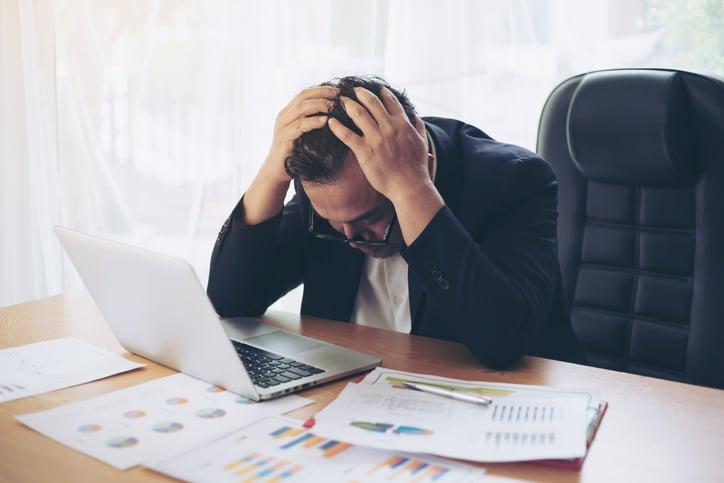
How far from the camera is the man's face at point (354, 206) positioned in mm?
1258

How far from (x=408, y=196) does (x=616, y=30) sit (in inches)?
42.7

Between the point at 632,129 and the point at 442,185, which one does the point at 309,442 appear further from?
the point at 632,129

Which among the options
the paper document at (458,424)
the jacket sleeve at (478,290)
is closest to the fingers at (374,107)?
the jacket sleeve at (478,290)

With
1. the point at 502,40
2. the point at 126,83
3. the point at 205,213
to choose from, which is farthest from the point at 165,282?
the point at 126,83

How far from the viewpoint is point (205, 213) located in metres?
2.71

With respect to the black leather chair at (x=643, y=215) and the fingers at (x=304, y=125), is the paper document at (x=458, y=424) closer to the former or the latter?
the fingers at (x=304, y=125)

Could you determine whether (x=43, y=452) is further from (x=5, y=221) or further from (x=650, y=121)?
(x=5, y=221)

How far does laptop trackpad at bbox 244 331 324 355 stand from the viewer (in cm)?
122

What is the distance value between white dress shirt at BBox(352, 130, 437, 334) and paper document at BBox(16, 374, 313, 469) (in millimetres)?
509

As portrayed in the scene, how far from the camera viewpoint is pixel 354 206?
1.27 metres

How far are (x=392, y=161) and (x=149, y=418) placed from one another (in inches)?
20.1

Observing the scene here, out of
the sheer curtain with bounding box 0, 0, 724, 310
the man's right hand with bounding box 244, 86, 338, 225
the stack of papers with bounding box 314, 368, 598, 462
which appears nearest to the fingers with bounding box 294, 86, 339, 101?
the man's right hand with bounding box 244, 86, 338, 225

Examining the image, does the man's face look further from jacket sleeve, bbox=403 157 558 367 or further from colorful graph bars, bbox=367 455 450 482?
colorful graph bars, bbox=367 455 450 482

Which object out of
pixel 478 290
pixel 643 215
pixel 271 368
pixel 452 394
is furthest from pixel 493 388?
pixel 643 215
